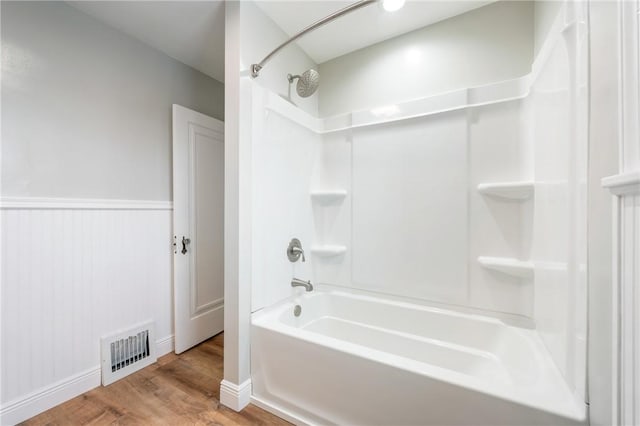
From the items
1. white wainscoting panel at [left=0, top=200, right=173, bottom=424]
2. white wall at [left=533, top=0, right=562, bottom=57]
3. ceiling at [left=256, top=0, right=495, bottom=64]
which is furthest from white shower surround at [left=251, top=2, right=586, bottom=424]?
white wainscoting panel at [left=0, top=200, right=173, bottom=424]

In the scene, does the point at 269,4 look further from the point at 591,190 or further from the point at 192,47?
the point at 591,190

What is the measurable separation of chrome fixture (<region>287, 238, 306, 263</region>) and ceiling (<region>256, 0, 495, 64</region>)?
1.60 meters

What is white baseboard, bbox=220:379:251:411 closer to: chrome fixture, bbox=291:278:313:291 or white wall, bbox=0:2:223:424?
chrome fixture, bbox=291:278:313:291

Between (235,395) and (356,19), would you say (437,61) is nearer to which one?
(356,19)

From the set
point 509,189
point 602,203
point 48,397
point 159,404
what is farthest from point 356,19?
point 48,397

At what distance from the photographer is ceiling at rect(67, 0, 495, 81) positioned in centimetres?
168

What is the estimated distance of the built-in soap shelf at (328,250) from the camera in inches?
83.3

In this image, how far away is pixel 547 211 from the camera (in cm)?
123

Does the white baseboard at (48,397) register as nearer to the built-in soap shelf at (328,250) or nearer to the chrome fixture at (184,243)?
the chrome fixture at (184,243)

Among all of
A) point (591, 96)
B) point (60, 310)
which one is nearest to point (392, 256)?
point (591, 96)

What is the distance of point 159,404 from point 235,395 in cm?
47

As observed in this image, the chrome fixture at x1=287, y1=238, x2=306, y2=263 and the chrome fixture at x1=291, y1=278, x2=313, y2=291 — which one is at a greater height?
the chrome fixture at x1=287, y1=238, x2=306, y2=263

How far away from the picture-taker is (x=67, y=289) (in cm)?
160

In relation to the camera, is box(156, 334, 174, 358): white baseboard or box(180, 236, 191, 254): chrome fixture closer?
box(156, 334, 174, 358): white baseboard
